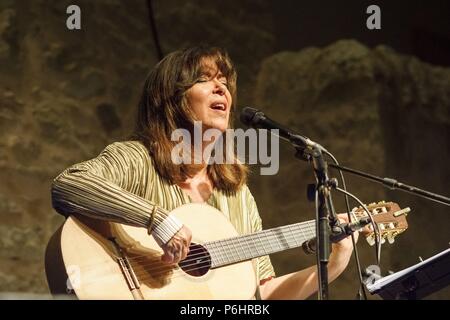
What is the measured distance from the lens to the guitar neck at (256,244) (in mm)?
2873

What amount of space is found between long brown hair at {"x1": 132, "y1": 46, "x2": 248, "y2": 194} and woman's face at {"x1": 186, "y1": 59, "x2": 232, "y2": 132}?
21 millimetres

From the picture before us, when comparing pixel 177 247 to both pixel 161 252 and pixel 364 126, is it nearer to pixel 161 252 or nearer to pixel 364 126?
pixel 161 252

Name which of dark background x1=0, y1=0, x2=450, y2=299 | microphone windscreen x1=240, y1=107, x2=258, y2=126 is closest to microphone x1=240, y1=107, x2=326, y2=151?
microphone windscreen x1=240, y1=107, x2=258, y2=126

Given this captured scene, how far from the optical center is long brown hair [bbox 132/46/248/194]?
307cm

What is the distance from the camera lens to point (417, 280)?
8.17ft

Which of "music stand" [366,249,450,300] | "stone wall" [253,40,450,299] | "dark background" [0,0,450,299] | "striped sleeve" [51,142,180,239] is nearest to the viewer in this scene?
"music stand" [366,249,450,300]

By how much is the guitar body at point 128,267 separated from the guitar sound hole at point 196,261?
11 millimetres

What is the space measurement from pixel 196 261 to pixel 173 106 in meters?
0.65

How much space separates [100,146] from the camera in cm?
383

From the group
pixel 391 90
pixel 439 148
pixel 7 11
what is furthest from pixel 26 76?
pixel 439 148

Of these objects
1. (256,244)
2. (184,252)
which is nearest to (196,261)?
(184,252)

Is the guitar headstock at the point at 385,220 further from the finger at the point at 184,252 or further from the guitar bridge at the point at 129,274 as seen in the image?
the guitar bridge at the point at 129,274

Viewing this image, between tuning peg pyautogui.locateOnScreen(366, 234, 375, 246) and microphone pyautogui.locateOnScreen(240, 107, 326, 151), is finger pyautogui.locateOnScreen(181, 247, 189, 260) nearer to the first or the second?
microphone pyautogui.locateOnScreen(240, 107, 326, 151)

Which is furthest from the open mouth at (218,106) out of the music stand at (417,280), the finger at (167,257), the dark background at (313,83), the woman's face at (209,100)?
the music stand at (417,280)
